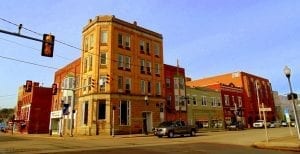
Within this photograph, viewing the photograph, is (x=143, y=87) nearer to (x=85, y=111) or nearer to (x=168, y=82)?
(x=168, y=82)

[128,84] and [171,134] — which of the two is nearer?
[171,134]

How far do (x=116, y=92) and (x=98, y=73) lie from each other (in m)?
3.53

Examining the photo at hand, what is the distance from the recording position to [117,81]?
1668 inches

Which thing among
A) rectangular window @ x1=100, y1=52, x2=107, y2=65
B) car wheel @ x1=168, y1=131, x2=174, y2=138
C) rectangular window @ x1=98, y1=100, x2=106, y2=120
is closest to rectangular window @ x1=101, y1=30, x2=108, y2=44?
rectangular window @ x1=100, y1=52, x2=107, y2=65

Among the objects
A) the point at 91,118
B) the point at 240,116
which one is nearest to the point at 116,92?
the point at 91,118

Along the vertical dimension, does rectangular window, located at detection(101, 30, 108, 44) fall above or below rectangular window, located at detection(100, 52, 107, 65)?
above

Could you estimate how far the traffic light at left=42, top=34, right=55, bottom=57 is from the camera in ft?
54.5

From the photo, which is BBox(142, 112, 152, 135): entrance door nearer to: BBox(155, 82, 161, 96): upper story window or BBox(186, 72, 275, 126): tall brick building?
BBox(155, 82, 161, 96): upper story window

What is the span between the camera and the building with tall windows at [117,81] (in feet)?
133

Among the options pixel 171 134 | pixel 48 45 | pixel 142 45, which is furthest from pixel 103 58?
pixel 48 45

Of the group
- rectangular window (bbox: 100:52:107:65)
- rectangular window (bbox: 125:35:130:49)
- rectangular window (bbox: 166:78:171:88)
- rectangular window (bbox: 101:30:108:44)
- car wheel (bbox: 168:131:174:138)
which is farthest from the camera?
rectangular window (bbox: 166:78:171:88)

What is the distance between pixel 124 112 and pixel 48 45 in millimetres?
26186

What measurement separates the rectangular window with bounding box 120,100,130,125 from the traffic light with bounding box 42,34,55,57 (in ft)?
84.1

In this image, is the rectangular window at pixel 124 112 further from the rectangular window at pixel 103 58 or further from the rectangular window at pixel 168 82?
the rectangular window at pixel 168 82
